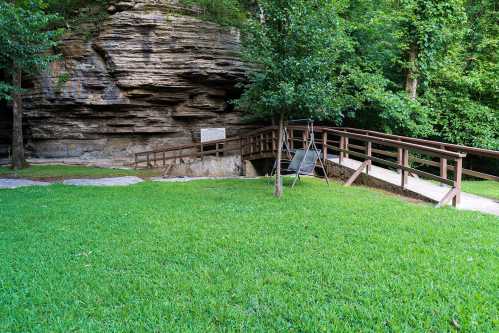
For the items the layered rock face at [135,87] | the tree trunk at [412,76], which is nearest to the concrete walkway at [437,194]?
the tree trunk at [412,76]

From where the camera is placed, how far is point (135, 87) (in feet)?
53.0

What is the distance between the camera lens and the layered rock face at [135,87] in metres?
15.4

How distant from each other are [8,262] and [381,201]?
5954 mm

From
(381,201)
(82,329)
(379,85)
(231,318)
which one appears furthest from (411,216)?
(379,85)

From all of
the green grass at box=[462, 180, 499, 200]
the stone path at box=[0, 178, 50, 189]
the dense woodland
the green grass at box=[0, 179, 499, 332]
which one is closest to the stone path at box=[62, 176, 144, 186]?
the stone path at box=[0, 178, 50, 189]

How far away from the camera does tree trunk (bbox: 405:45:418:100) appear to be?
1399cm

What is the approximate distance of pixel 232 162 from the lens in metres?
16.4

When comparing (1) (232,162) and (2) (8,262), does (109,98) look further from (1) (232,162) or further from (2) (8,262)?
(2) (8,262)

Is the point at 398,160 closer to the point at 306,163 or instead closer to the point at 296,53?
the point at 306,163

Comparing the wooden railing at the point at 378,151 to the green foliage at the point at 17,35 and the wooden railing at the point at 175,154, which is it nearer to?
the wooden railing at the point at 175,154

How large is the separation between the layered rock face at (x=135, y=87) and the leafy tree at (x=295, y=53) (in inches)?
331

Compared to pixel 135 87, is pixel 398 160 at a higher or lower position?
lower

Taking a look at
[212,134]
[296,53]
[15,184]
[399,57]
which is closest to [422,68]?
[399,57]

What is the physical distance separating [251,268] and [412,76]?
42.0 feet
